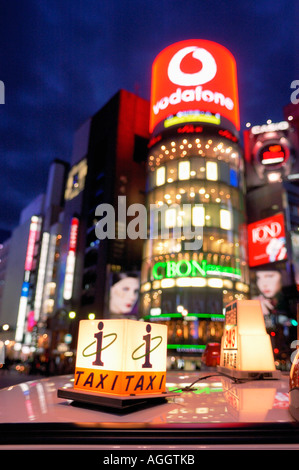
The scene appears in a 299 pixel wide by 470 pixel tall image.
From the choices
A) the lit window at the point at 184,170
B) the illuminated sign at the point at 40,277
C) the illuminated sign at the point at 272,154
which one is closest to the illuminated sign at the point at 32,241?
the illuminated sign at the point at 40,277

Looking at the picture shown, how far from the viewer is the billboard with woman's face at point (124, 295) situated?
37094mm

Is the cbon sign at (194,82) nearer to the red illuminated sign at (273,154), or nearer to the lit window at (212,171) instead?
the red illuminated sign at (273,154)

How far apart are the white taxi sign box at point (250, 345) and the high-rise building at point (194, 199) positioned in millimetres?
21238

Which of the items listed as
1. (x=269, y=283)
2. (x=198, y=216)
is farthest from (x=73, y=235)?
(x=269, y=283)

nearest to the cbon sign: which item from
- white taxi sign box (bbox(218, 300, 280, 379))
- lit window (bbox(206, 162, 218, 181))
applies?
lit window (bbox(206, 162, 218, 181))

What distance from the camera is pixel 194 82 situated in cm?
3803

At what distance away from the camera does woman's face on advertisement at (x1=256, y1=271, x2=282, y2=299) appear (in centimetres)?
3378

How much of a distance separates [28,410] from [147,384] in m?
1.41

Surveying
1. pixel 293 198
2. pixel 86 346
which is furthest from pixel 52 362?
pixel 293 198

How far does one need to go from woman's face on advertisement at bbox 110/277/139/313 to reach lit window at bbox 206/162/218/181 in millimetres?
14034

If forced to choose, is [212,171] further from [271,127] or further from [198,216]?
[271,127]

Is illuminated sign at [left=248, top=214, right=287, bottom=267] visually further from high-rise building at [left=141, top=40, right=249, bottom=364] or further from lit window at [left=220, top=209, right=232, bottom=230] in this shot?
lit window at [left=220, top=209, right=232, bottom=230]

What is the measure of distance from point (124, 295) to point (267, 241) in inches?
652
